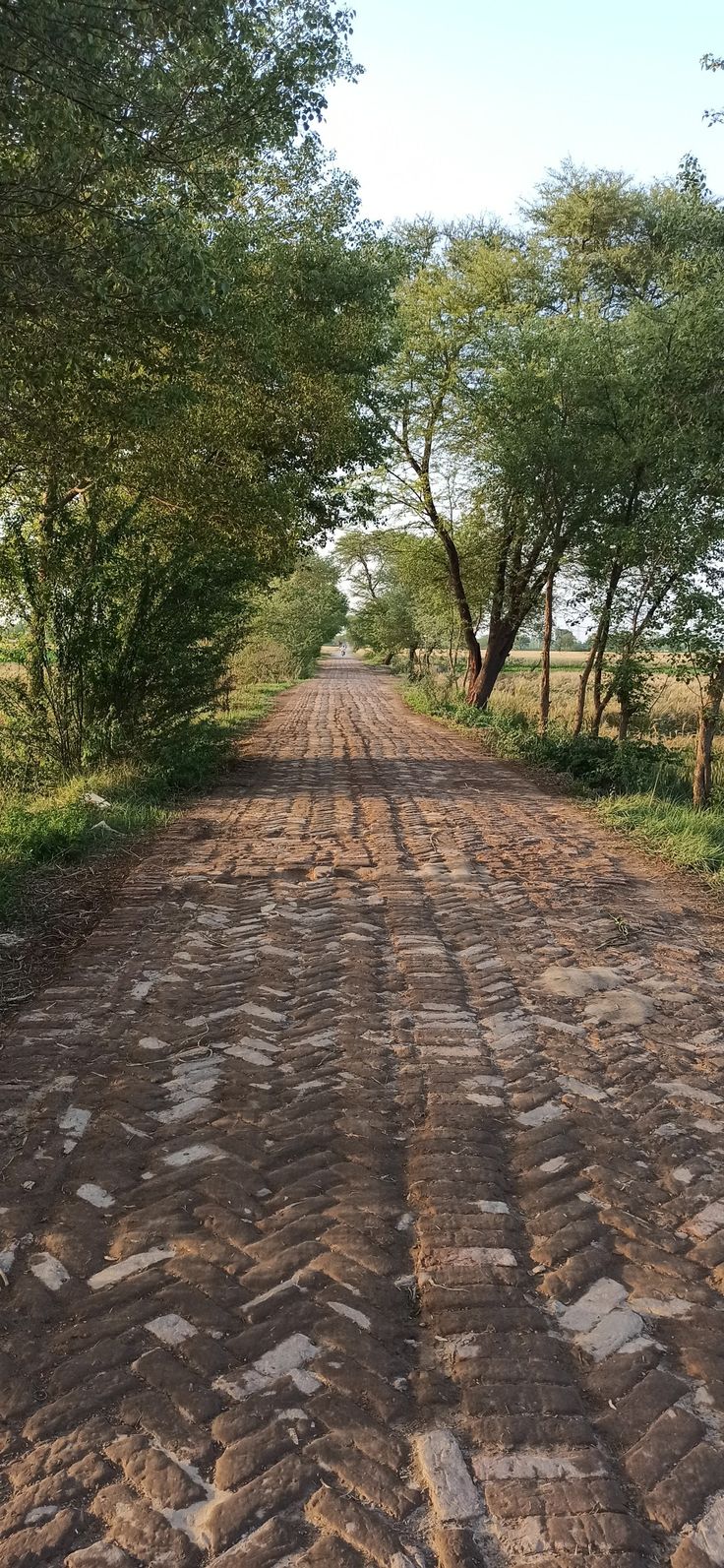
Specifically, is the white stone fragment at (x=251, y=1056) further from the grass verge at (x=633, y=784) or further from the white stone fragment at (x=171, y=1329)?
the grass verge at (x=633, y=784)

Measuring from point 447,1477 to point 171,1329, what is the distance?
81cm

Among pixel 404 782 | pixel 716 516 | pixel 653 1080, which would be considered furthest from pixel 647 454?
pixel 653 1080

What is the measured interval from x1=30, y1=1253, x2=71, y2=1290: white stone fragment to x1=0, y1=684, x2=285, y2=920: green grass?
3.45 m

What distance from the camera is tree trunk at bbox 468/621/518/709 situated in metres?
21.8

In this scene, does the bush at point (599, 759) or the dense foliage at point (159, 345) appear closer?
the dense foliage at point (159, 345)

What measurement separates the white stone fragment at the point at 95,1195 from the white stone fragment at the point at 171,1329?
0.57 metres

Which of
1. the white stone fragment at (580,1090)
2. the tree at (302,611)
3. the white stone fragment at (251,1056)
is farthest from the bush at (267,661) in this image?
the white stone fragment at (580,1090)

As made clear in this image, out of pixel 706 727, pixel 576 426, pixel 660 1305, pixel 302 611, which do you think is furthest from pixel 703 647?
pixel 302 611

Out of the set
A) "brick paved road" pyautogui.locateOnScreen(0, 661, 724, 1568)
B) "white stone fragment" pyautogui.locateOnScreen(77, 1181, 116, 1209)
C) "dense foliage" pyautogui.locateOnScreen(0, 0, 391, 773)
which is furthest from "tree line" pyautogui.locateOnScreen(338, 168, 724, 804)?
"white stone fragment" pyautogui.locateOnScreen(77, 1181, 116, 1209)

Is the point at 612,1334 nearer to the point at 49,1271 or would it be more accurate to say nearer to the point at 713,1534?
the point at 713,1534

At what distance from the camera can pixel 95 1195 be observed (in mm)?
3109

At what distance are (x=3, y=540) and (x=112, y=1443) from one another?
9.41 m

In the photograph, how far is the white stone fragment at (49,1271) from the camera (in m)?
2.70

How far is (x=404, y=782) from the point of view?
39.1 feet
